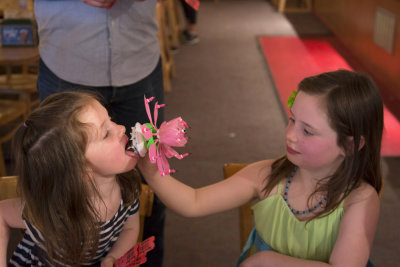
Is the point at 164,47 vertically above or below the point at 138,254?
below

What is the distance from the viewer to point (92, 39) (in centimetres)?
181

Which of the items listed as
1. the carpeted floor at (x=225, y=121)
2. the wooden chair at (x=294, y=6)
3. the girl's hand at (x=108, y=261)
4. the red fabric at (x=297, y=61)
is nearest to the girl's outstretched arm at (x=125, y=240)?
the girl's hand at (x=108, y=261)

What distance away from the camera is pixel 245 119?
4199 mm

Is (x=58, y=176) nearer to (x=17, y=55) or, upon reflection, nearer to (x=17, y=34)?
(x=17, y=55)

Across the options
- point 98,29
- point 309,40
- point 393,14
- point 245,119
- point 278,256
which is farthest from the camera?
point 309,40

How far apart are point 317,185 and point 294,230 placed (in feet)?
0.47

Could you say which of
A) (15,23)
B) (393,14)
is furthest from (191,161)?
(393,14)

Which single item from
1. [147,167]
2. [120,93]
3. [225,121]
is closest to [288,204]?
[147,167]

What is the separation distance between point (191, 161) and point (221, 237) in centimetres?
89

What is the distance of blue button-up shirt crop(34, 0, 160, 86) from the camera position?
5.81 ft

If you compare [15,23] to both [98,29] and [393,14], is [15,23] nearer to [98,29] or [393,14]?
[98,29]

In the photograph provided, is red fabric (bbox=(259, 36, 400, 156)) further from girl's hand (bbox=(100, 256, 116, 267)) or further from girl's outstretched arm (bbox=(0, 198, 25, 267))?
girl's outstretched arm (bbox=(0, 198, 25, 267))

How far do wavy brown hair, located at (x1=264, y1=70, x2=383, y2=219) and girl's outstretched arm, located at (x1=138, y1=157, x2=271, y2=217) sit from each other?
0.66 ft

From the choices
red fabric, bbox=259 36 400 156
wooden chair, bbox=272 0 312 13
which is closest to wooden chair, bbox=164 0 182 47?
red fabric, bbox=259 36 400 156
